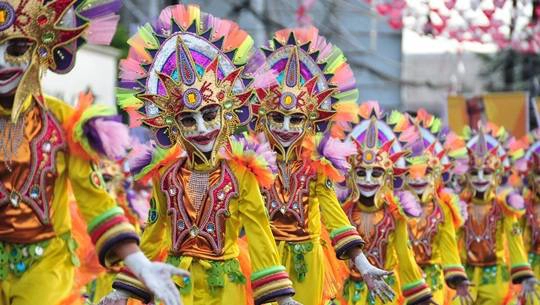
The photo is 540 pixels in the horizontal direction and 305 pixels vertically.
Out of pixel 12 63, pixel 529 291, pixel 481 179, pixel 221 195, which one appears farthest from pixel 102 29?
pixel 481 179

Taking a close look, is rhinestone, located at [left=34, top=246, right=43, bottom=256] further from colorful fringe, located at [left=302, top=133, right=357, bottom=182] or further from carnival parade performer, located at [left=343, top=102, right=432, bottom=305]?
carnival parade performer, located at [left=343, top=102, right=432, bottom=305]

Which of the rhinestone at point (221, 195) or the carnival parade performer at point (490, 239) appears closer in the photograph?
the rhinestone at point (221, 195)

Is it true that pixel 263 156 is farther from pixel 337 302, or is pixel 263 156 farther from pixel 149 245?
pixel 337 302

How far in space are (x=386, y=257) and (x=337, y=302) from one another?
539 millimetres

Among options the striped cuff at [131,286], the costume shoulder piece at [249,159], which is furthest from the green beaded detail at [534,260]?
the striped cuff at [131,286]

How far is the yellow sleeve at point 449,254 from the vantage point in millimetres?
10477

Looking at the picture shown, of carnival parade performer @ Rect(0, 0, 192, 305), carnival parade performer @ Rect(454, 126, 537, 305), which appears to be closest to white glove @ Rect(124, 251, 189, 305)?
carnival parade performer @ Rect(0, 0, 192, 305)

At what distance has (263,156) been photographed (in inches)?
280

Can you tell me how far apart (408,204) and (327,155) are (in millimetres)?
1405

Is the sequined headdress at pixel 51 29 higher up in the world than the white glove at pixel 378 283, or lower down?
higher up

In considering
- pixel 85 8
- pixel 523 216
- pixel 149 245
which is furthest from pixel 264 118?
pixel 523 216

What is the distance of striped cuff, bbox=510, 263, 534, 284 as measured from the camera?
11.8 meters

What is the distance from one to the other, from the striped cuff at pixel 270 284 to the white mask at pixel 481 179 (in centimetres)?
610

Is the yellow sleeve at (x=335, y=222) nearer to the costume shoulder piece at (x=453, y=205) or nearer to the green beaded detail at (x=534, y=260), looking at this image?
the costume shoulder piece at (x=453, y=205)
